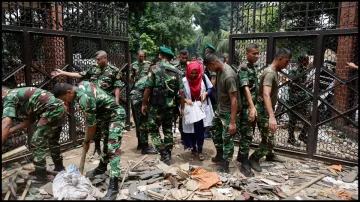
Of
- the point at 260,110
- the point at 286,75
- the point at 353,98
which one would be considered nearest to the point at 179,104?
the point at 260,110

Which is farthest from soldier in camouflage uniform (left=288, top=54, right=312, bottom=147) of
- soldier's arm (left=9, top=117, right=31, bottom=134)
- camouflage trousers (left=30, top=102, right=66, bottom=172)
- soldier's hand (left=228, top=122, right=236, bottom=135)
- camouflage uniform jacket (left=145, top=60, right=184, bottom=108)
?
soldier's arm (left=9, top=117, right=31, bottom=134)

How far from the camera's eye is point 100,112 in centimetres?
390

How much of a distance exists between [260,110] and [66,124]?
391 centimetres

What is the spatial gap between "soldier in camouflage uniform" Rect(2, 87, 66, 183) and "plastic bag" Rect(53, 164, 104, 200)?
57 centimetres

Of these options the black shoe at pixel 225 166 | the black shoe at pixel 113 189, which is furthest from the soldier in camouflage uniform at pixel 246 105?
the black shoe at pixel 113 189

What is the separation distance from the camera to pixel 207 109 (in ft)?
17.0

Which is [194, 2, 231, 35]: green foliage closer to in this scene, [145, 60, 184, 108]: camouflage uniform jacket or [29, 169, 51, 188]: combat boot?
[145, 60, 184, 108]: camouflage uniform jacket

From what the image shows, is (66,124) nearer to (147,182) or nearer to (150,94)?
(150,94)

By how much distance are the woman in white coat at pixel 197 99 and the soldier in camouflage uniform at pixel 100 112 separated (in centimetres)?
154

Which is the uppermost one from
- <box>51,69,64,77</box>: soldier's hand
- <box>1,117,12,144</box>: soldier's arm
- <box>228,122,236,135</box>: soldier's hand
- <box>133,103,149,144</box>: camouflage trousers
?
<box>51,69,64,77</box>: soldier's hand

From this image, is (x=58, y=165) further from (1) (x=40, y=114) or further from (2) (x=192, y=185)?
(2) (x=192, y=185)

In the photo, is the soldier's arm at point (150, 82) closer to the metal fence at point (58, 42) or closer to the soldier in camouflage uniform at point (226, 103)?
the soldier in camouflage uniform at point (226, 103)

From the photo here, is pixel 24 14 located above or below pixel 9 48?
above

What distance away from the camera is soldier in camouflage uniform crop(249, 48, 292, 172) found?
4051 millimetres
